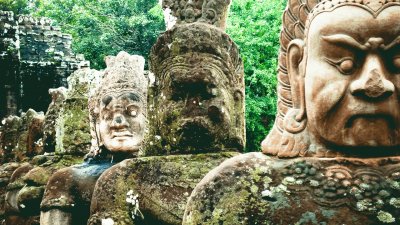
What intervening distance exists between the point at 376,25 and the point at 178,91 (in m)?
2.37

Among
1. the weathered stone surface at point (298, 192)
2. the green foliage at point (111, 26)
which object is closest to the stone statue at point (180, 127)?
the weathered stone surface at point (298, 192)

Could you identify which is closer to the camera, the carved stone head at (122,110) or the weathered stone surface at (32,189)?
the carved stone head at (122,110)

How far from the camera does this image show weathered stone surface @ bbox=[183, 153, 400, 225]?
3.55 m

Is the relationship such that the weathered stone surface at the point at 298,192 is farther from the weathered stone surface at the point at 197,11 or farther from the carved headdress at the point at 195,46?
the weathered stone surface at the point at 197,11

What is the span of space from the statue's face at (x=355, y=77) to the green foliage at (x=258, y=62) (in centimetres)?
1675

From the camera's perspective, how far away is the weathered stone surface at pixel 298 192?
355 centimetres

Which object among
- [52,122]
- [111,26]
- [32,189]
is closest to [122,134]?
[32,189]

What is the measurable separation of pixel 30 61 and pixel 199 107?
799 inches

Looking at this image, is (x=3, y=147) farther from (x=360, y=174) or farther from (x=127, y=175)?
(x=360, y=174)

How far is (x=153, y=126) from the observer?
5711 mm

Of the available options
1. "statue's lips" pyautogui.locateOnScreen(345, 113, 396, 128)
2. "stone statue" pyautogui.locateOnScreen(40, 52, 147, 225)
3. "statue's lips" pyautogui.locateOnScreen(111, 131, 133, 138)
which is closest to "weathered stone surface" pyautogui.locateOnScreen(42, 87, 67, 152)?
"stone statue" pyautogui.locateOnScreen(40, 52, 147, 225)

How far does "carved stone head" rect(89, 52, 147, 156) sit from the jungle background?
13.3 meters

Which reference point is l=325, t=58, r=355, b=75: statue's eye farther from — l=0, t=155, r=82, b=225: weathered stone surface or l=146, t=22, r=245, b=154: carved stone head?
l=0, t=155, r=82, b=225: weathered stone surface

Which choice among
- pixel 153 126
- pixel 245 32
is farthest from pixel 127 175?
pixel 245 32
